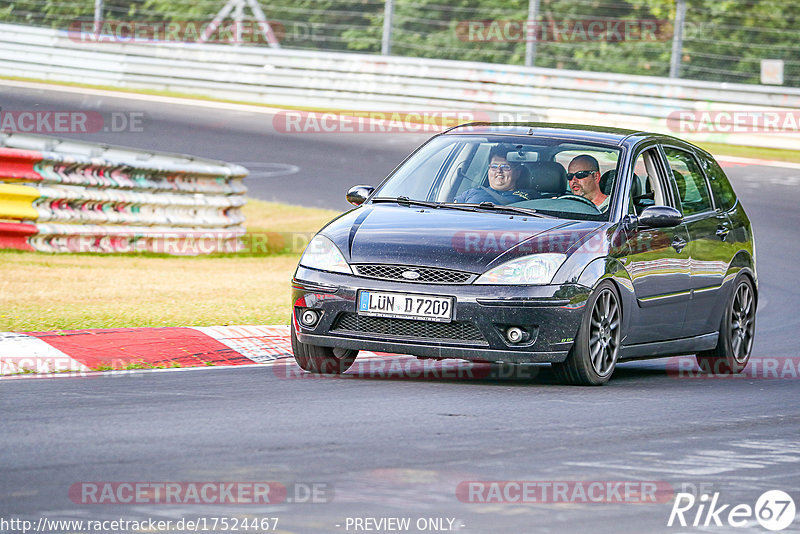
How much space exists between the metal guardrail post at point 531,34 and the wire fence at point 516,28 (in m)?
0.02

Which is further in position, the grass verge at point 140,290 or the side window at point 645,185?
the grass verge at point 140,290

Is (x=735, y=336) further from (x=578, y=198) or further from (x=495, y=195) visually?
(x=495, y=195)

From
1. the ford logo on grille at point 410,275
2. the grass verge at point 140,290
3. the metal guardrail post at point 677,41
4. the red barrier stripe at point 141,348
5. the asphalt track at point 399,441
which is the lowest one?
the grass verge at point 140,290

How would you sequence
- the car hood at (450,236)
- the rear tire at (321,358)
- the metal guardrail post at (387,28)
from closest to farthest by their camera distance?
the car hood at (450,236) < the rear tire at (321,358) < the metal guardrail post at (387,28)

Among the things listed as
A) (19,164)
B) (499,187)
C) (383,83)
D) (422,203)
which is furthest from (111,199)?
(383,83)

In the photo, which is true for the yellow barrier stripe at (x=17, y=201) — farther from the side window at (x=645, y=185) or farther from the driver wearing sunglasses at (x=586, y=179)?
the side window at (x=645, y=185)

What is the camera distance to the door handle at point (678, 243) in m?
9.49

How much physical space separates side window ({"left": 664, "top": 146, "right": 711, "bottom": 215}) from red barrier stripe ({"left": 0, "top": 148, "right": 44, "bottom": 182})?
6.53m

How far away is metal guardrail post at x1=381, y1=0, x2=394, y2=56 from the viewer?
28016 millimetres

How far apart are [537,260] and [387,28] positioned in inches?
809

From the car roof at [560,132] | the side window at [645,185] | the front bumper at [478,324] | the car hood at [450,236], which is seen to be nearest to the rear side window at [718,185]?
the car roof at [560,132]

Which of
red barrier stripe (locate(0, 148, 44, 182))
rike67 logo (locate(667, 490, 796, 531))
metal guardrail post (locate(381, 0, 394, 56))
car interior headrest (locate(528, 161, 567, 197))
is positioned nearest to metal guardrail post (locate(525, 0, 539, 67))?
metal guardrail post (locate(381, 0, 394, 56))

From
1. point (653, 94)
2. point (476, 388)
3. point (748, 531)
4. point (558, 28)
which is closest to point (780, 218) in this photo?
point (653, 94)

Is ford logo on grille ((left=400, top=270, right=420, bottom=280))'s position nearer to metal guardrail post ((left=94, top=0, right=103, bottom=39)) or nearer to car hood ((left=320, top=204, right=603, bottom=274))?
car hood ((left=320, top=204, right=603, bottom=274))
